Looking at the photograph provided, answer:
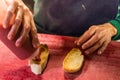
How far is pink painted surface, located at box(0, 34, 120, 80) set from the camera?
2.55 ft

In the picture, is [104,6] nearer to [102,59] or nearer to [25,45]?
[102,59]

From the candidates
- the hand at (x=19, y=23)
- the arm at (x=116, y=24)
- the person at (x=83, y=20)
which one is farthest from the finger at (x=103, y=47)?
the hand at (x=19, y=23)

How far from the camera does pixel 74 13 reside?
961 millimetres

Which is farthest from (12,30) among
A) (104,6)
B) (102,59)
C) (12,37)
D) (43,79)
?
(104,6)

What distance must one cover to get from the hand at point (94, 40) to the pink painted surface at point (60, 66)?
2cm

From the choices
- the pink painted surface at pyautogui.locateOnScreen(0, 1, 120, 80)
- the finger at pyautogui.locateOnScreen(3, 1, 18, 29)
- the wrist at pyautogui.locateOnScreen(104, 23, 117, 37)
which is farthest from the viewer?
the wrist at pyautogui.locateOnScreen(104, 23, 117, 37)

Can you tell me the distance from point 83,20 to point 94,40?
0.15 m

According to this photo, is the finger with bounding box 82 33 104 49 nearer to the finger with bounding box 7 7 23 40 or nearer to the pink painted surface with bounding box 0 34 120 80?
the pink painted surface with bounding box 0 34 120 80

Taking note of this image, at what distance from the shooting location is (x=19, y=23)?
663 mm

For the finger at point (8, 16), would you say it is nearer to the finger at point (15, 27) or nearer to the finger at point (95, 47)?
the finger at point (15, 27)

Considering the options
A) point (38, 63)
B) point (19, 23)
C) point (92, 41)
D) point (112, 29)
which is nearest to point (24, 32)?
point (19, 23)

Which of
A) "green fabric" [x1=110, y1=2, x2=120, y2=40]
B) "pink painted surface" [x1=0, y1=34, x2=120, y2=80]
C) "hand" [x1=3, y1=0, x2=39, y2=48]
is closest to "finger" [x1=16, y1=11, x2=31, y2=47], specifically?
"hand" [x1=3, y1=0, x2=39, y2=48]

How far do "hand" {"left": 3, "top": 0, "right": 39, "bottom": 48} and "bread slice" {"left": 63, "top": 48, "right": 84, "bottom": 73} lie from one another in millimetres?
123

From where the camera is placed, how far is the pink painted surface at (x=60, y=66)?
2.55ft
